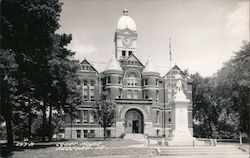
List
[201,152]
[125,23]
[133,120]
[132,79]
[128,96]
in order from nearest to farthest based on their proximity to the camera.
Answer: [201,152], [133,120], [128,96], [132,79], [125,23]

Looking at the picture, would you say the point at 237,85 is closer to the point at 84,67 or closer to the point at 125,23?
the point at 84,67

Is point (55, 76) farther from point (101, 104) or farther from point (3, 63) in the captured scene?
point (101, 104)

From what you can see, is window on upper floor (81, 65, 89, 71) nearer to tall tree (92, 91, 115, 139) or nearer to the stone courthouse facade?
the stone courthouse facade

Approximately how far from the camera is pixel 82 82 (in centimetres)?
5300

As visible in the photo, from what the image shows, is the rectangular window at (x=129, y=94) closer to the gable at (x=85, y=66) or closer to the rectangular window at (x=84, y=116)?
the gable at (x=85, y=66)

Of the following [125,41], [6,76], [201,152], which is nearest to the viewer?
[6,76]

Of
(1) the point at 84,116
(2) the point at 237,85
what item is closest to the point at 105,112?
(1) the point at 84,116

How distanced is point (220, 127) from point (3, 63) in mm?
46694

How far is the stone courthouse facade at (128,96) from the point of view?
4984cm

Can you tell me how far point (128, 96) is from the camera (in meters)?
54.8

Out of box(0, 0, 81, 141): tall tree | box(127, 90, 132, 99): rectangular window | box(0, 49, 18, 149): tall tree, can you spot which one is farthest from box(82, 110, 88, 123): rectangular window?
box(0, 49, 18, 149): tall tree

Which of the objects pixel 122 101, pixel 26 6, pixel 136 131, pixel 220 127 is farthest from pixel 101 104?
pixel 220 127

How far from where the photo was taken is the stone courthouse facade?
1962 inches

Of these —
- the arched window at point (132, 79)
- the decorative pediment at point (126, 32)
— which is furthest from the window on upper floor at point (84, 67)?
the decorative pediment at point (126, 32)
